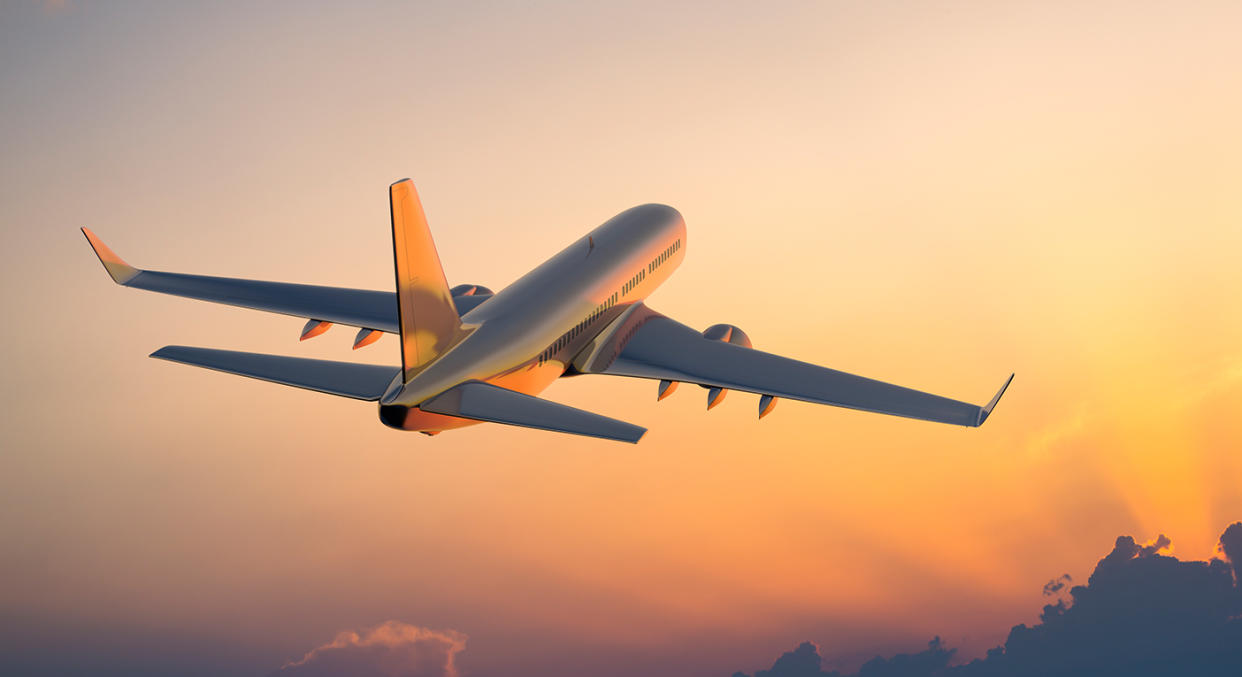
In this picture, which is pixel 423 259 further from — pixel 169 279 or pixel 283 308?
pixel 169 279

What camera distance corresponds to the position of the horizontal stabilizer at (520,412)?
27.4 m

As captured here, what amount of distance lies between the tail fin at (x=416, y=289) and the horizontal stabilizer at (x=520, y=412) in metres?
1.27

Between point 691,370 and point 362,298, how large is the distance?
530 inches

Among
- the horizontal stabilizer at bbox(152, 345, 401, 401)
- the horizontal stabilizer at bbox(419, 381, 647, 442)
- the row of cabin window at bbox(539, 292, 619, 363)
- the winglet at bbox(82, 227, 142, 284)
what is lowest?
the horizontal stabilizer at bbox(152, 345, 401, 401)

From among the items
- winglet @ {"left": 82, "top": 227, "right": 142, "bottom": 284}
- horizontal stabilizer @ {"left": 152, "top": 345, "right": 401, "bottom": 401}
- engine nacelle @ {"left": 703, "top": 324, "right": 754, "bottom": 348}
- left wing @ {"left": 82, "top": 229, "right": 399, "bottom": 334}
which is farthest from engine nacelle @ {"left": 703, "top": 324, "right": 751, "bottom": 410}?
winglet @ {"left": 82, "top": 227, "right": 142, "bottom": 284}

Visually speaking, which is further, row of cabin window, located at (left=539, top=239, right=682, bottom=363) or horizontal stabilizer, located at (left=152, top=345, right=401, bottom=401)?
row of cabin window, located at (left=539, top=239, right=682, bottom=363)

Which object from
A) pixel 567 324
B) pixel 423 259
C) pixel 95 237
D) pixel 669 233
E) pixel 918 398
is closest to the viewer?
pixel 423 259

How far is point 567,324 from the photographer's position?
38219 millimetres

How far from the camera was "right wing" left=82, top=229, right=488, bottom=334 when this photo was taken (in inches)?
1614

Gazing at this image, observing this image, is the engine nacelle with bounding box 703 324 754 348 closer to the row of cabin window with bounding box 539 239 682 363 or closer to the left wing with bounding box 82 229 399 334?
the row of cabin window with bounding box 539 239 682 363

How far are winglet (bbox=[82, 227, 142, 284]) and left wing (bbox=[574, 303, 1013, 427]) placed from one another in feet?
58.7

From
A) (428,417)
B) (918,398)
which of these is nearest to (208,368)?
(428,417)

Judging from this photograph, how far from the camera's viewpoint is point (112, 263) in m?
41.6

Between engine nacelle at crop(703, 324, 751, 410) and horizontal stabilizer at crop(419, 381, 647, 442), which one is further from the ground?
engine nacelle at crop(703, 324, 751, 410)
